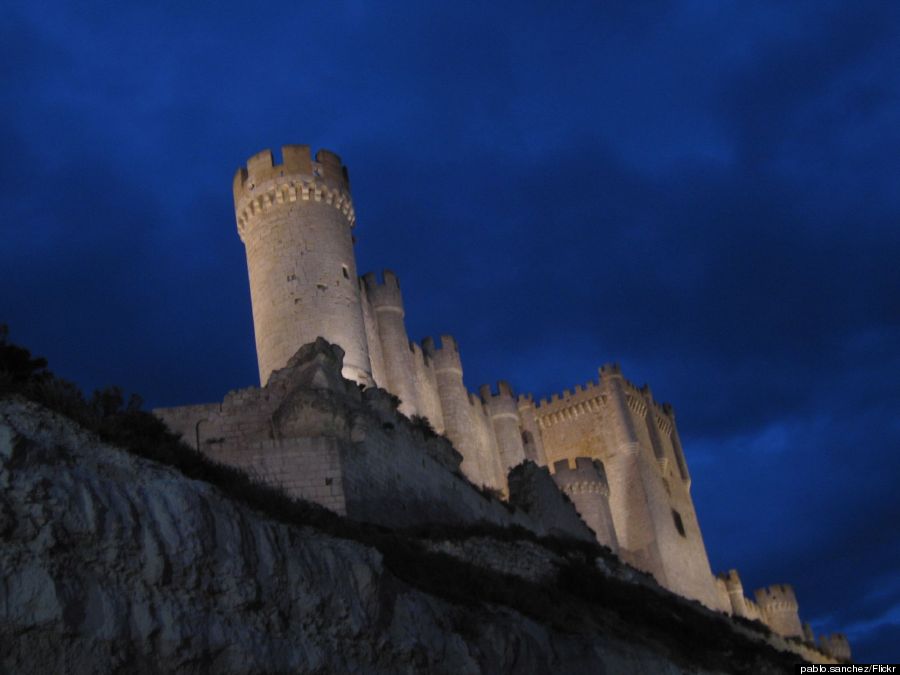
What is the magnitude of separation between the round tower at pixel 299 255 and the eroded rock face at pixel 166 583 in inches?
756

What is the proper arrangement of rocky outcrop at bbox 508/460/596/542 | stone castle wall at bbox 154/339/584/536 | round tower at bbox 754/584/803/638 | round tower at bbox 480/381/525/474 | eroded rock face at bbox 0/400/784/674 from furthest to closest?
round tower at bbox 754/584/803/638, round tower at bbox 480/381/525/474, rocky outcrop at bbox 508/460/596/542, stone castle wall at bbox 154/339/584/536, eroded rock face at bbox 0/400/784/674

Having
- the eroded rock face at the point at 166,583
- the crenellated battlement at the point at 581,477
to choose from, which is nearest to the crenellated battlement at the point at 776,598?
the crenellated battlement at the point at 581,477

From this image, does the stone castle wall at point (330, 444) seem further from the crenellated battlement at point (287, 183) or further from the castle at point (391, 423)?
the crenellated battlement at point (287, 183)

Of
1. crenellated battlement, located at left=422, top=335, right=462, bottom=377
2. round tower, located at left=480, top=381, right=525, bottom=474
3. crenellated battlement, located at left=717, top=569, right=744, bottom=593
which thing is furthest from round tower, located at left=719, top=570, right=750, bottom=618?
crenellated battlement, located at left=422, top=335, right=462, bottom=377

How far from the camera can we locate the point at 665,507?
4928 centimetres

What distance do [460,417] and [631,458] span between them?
39.1ft

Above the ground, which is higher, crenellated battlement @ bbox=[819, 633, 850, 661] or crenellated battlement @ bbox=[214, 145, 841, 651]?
crenellated battlement @ bbox=[214, 145, 841, 651]

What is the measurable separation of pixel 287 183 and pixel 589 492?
694 inches

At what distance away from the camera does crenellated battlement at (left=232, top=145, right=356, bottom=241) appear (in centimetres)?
3250

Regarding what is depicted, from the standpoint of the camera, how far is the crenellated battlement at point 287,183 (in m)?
32.5

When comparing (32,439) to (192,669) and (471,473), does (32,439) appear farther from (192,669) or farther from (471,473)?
(471,473)

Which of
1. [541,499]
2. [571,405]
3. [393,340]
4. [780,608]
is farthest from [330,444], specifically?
[780,608]

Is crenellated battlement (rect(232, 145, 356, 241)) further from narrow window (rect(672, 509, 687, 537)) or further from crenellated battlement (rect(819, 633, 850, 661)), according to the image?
crenellated battlement (rect(819, 633, 850, 661))

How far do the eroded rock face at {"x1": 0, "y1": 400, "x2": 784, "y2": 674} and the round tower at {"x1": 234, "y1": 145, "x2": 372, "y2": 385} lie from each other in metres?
19.2
